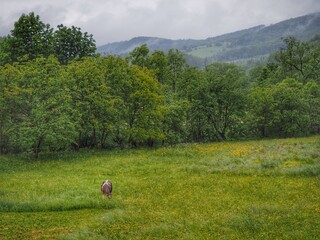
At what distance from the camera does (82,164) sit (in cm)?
4238

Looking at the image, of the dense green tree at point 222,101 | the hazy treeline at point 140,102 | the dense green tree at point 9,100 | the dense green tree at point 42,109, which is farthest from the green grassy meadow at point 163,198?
the dense green tree at point 222,101

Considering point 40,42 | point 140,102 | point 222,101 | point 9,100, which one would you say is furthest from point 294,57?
point 9,100

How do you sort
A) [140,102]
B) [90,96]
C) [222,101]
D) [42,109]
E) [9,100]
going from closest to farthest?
[42,109]
[9,100]
[90,96]
[140,102]
[222,101]

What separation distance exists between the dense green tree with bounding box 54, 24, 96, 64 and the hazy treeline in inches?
31.7

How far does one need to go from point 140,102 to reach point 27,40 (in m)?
25.9

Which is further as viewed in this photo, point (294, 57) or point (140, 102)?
point (294, 57)

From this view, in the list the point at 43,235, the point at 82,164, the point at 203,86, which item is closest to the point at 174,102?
the point at 203,86

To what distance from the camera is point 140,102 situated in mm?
57438

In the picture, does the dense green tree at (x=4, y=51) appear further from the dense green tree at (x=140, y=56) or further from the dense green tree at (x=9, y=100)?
the dense green tree at (x=140, y=56)

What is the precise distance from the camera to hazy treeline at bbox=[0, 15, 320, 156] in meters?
46.1

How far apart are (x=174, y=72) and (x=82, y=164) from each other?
1525 inches

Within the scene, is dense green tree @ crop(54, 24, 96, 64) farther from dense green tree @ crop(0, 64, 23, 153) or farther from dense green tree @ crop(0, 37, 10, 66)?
dense green tree @ crop(0, 64, 23, 153)

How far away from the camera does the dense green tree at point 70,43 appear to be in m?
70.5

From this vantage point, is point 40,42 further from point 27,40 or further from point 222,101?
point 222,101
